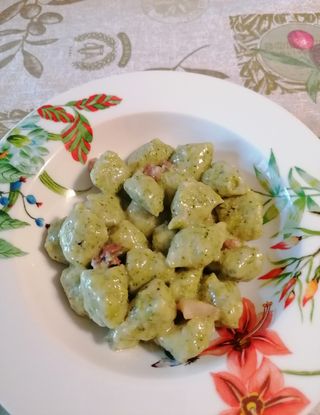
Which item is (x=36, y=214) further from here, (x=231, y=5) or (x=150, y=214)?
(x=231, y=5)

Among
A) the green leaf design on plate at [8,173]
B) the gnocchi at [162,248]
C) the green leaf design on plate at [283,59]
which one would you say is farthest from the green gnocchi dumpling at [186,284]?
the green leaf design on plate at [283,59]

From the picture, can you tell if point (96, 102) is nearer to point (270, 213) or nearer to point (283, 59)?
point (270, 213)

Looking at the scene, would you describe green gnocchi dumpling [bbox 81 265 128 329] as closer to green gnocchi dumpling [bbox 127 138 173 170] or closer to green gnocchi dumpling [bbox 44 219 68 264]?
green gnocchi dumpling [bbox 44 219 68 264]

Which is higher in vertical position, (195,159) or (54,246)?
(195,159)

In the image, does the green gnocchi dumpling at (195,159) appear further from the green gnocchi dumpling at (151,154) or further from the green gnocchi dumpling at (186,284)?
the green gnocchi dumpling at (186,284)

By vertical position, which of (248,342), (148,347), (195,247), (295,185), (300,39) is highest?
(300,39)

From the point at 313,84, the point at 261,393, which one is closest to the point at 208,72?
the point at 313,84

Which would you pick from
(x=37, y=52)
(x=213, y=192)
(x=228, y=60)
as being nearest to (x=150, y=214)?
(x=213, y=192)
